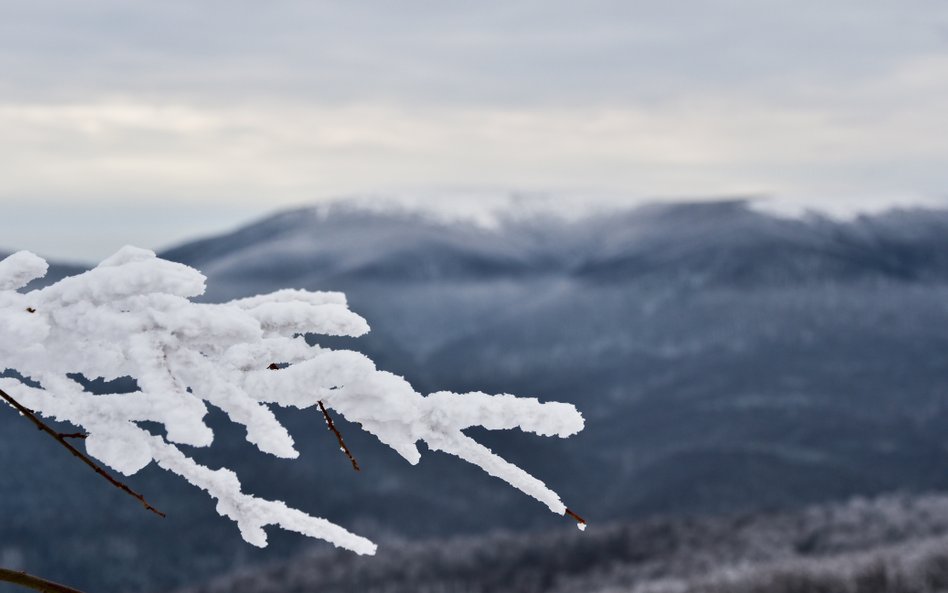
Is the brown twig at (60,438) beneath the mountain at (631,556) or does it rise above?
above

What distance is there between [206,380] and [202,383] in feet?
0.05

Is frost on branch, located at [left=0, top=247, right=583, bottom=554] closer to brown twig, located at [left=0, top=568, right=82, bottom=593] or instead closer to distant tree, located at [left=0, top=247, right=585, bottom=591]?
distant tree, located at [left=0, top=247, right=585, bottom=591]

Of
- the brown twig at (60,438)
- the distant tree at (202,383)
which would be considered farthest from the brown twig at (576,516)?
the brown twig at (60,438)

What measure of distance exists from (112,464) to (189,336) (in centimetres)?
48

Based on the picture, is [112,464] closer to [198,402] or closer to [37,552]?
[198,402]

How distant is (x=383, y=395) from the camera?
2623 mm

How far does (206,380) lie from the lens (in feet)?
8.89

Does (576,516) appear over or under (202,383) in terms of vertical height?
under

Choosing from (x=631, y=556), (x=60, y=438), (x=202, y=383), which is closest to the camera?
(x=202, y=383)

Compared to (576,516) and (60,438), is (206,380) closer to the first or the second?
(60,438)

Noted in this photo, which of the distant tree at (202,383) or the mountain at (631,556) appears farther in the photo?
the mountain at (631,556)

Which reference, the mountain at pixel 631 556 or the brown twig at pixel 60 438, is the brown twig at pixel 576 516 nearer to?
the brown twig at pixel 60 438

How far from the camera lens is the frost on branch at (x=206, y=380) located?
8.59 ft

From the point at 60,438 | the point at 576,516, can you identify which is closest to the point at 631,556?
the point at 576,516
